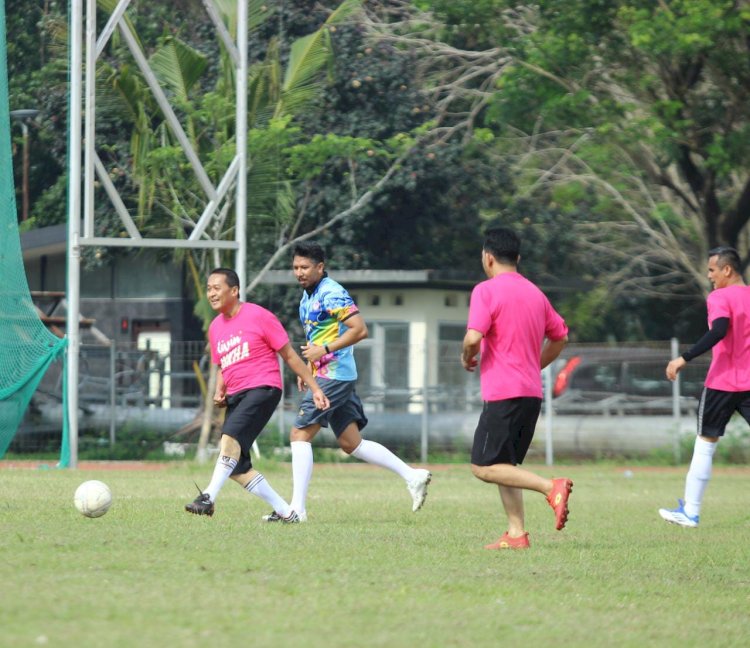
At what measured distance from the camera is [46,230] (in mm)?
31250

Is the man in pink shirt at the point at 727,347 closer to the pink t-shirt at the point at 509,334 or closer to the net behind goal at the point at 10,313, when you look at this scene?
the pink t-shirt at the point at 509,334

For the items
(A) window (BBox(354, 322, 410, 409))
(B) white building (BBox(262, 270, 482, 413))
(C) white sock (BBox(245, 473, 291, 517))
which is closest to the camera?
(C) white sock (BBox(245, 473, 291, 517))

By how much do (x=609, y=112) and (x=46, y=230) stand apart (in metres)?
12.6

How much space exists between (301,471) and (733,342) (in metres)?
3.26

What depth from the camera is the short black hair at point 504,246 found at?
30.1ft

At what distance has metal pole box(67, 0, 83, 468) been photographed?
729 inches

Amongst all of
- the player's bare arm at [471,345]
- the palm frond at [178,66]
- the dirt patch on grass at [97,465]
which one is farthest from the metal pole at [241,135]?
the player's bare arm at [471,345]

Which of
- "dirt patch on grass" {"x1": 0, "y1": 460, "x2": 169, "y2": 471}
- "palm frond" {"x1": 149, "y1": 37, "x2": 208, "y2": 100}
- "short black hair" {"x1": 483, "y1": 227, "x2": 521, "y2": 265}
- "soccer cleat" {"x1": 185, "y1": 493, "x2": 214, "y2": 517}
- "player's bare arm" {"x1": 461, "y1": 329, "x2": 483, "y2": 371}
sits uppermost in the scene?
"palm frond" {"x1": 149, "y1": 37, "x2": 208, "y2": 100}

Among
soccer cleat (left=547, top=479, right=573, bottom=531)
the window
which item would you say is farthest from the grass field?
the window

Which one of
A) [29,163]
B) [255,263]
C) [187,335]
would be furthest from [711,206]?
[29,163]

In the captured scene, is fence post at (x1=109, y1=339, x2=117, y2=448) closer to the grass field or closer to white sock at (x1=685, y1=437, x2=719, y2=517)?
the grass field

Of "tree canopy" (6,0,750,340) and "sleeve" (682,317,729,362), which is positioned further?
"tree canopy" (6,0,750,340)

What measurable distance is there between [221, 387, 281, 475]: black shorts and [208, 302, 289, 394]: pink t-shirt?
0.18 ft

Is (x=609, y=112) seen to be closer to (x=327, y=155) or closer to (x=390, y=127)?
(x=327, y=155)
